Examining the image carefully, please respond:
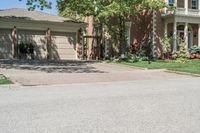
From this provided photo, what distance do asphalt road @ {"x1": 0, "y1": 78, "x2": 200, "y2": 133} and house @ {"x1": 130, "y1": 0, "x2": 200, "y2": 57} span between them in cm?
2137

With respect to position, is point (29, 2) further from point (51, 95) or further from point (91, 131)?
point (91, 131)

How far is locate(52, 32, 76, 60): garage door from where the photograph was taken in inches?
1357

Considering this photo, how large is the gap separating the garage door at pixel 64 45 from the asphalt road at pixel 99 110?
20.1m

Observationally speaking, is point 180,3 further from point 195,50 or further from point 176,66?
point 176,66

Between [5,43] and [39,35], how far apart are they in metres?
2.97

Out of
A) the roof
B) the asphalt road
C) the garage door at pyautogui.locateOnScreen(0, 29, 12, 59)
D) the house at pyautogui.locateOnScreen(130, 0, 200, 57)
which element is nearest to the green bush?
the house at pyautogui.locateOnScreen(130, 0, 200, 57)

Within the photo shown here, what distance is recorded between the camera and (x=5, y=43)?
3234cm

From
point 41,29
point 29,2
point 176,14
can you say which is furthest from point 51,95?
point 176,14

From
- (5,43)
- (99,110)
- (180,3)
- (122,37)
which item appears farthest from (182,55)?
(99,110)

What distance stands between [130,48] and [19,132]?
28064 mm

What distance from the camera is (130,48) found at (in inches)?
1374

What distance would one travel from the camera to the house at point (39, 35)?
106 ft

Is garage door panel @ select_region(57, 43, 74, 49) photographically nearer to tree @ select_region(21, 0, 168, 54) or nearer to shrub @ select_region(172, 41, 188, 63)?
tree @ select_region(21, 0, 168, 54)

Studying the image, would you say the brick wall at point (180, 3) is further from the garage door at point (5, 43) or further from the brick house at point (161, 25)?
the garage door at point (5, 43)
